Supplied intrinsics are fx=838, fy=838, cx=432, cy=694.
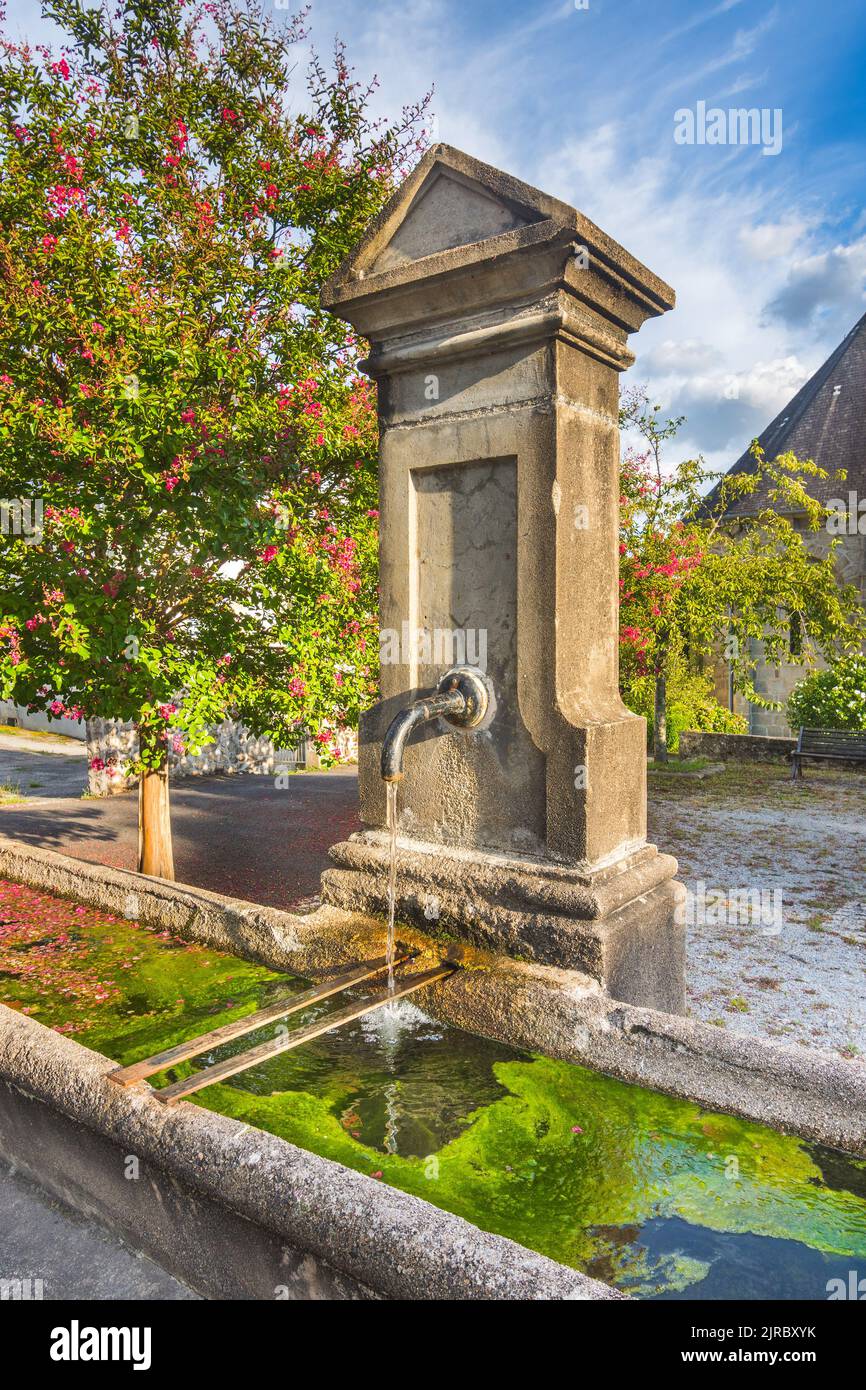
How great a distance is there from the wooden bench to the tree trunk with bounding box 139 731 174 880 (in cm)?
1005

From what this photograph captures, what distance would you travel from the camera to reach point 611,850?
120 inches

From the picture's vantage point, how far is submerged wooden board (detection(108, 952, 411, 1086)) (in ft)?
7.66

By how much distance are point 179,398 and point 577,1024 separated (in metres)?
4.01

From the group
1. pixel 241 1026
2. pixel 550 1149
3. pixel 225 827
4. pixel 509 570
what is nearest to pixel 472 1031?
pixel 550 1149

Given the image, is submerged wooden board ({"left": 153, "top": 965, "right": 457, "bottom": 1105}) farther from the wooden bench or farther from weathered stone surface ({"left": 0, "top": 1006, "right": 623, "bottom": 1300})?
the wooden bench

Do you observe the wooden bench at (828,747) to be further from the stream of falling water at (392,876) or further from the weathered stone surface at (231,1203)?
the weathered stone surface at (231,1203)

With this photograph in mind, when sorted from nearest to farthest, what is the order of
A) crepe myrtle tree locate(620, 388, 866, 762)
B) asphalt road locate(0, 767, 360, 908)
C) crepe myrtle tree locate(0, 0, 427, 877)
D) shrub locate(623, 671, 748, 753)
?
crepe myrtle tree locate(0, 0, 427, 877), asphalt road locate(0, 767, 360, 908), crepe myrtle tree locate(620, 388, 866, 762), shrub locate(623, 671, 748, 753)

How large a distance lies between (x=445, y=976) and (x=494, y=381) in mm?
2163

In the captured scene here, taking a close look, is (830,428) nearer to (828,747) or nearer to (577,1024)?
(828,747)

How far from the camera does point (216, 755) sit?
15.3m

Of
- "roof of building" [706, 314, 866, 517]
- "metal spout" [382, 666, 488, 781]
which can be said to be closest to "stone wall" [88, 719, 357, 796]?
"metal spout" [382, 666, 488, 781]

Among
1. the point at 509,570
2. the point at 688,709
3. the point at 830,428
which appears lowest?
the point at 688,709
